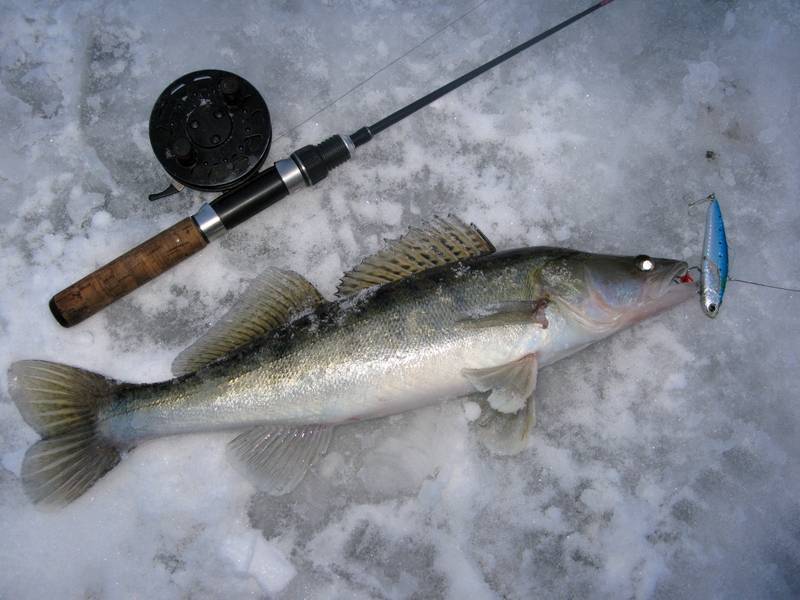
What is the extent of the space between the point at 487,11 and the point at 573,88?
1.99ft

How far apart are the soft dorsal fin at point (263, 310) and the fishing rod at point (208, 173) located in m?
0.33

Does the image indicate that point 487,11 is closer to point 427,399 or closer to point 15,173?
point 427,399

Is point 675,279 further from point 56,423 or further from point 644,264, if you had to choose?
point 56,423

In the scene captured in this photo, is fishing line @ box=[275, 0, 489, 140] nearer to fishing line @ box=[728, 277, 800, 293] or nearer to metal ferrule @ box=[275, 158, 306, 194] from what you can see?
metal ferrule @ box=[275, 158, 306, 194]

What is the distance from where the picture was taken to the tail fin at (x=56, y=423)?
2.53 m

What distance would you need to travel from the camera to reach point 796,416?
2811mm

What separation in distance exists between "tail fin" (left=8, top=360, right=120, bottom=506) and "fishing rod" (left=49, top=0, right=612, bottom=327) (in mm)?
252

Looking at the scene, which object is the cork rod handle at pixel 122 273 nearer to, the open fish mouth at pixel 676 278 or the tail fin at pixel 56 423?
the tail fin at pixel 56 423

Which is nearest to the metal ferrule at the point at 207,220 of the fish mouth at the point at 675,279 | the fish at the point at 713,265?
the fish mouth at the point at 675,279

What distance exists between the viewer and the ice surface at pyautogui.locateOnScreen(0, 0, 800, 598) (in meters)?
2.71

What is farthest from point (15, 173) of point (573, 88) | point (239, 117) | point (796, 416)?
point (796, 416)

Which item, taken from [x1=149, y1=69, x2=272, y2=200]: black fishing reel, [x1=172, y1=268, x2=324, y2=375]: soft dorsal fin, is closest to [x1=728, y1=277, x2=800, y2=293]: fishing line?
[x1=172, y1=268, x2=324, y2=375]: soft dorsal fin

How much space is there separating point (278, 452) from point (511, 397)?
1.03 meters

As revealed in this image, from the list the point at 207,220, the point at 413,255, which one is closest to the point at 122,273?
the point at 207,220
